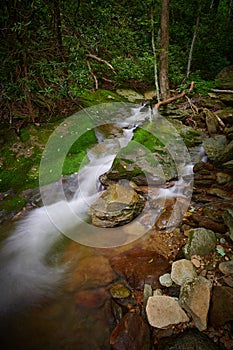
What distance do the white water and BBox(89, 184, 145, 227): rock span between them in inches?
14.6

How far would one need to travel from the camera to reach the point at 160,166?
5469 millimetres

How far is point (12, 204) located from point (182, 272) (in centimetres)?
383

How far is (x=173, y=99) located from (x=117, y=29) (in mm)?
3443

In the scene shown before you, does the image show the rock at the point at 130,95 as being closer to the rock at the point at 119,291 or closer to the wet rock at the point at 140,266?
the wet rock at the point at 140,266

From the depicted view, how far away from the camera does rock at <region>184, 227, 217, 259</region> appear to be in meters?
3.26

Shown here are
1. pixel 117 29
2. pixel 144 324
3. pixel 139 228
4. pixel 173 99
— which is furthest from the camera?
pixel 173 99

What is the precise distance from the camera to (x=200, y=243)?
3.30 meters

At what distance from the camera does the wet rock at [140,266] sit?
10.2 feet

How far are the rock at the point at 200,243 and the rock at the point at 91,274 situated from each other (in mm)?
1267

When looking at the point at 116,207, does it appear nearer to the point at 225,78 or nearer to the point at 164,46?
the point at 164,46

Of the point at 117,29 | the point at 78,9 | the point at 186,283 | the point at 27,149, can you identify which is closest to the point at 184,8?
the point at 117,29

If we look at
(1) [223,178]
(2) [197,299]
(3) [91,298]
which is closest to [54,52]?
(1) [223,178]

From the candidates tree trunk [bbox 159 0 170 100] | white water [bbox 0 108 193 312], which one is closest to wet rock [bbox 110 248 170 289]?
white water [bbox 0 108 193 312]

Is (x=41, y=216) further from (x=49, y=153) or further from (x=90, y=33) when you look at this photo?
(x=90, y=33)
